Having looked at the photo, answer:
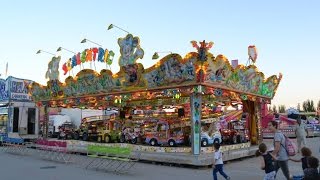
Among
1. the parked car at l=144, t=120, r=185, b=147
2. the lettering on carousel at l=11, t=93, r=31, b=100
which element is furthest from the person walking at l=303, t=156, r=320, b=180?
the lettering on carousel at l=11, t=93, r=31, b=100

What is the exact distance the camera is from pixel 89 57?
21125 millimetres

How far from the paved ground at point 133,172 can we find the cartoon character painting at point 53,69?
27.6ft

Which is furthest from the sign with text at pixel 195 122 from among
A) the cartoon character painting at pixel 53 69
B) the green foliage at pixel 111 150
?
the cartoon character painting at pixel 53 69

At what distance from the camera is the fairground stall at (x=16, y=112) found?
26.1m

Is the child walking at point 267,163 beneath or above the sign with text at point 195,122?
beneath

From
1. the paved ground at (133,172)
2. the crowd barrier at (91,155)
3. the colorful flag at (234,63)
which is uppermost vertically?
the colorful flag at (234,63)

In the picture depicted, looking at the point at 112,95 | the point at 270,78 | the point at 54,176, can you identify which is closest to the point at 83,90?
the point at 112,95

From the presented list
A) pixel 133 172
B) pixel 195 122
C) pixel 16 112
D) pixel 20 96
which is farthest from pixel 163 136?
pixel 20 96

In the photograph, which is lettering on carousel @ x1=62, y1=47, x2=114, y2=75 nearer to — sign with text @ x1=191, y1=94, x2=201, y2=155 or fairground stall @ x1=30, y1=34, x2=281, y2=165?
fairground stall @ x1=30, y1=34, x2=281, y2=165

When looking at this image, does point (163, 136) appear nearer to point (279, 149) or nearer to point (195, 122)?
point (195, 122)

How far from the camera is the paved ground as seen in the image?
42.3 feet

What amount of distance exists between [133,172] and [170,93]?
14.1 ft

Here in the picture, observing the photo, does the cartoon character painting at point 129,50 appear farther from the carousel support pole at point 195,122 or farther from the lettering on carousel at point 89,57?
the carousel support pole at point 195,122

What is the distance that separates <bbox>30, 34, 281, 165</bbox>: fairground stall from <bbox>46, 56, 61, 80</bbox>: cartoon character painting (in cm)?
6
